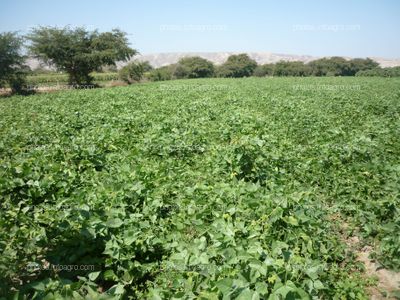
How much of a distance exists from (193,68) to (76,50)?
41301 millimetres

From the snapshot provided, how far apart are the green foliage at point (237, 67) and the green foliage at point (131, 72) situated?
38082 mm

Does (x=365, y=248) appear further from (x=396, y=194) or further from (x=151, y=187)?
(x=151, y=187)

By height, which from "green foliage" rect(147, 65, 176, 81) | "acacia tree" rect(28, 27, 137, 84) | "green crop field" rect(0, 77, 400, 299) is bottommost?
"green crop field" rect(0, 77, 400, 299)

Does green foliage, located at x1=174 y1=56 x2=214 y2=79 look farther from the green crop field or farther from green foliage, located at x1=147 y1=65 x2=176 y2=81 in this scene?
the green crop field

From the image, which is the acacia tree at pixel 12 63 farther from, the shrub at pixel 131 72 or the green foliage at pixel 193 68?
the green foliage at pixel 193 68

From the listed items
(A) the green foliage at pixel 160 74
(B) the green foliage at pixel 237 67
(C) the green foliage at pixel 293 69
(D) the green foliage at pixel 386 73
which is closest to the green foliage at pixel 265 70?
(C) the green foliage at pixel 293 69

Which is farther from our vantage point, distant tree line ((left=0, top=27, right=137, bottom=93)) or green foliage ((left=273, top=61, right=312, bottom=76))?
green foliage ((left=273, top=61, right=312, bottom=76))

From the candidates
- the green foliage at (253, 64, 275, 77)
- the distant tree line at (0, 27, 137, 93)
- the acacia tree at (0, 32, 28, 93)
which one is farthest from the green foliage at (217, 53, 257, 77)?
the acacia tree at (0, 32, 28, 93)

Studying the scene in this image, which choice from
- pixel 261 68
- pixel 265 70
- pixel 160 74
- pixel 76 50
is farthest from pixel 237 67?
pixel 76 50

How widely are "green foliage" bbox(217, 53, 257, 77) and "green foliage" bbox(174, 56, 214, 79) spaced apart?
427 centimetres

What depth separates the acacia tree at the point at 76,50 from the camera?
131 ft

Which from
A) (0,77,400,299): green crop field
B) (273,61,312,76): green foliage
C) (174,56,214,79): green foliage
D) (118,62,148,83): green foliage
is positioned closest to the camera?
(0,77,400,299): green crop field

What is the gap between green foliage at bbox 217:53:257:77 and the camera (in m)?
85.2

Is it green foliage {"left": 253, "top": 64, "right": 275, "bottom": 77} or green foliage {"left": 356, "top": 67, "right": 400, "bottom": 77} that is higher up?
green foliage {"left": 253, "top": 64, "right": 275, "bottom": 77}
